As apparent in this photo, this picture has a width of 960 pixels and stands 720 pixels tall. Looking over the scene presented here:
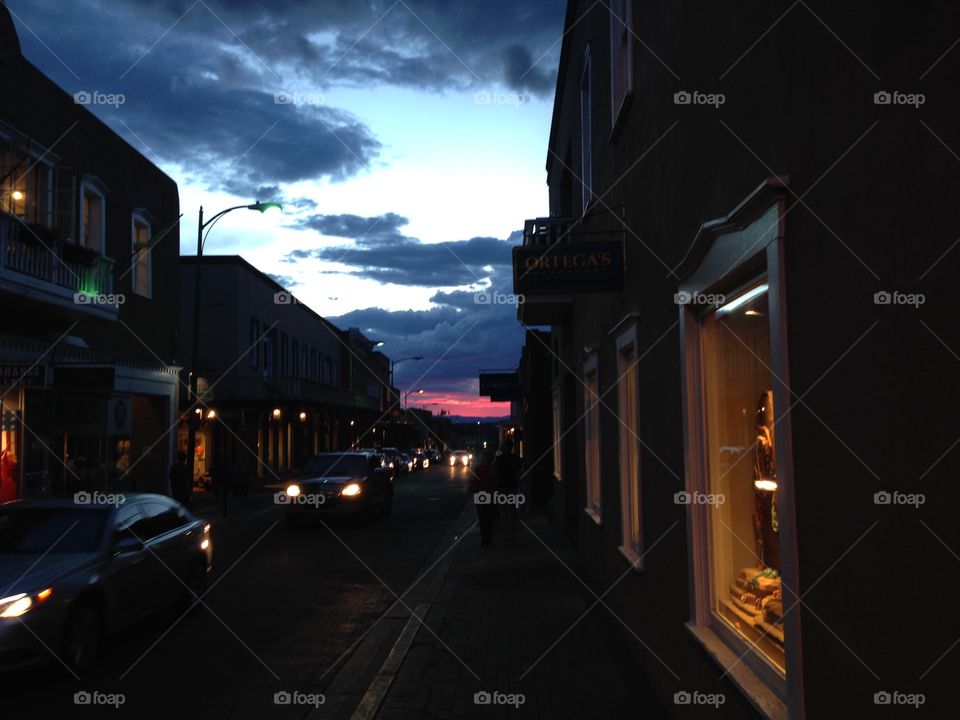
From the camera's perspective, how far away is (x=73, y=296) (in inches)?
654

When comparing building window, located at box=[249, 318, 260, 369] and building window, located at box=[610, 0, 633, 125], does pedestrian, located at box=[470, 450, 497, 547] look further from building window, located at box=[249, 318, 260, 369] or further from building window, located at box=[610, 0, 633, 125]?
building window, located at box=[249, 318, 260, 369]

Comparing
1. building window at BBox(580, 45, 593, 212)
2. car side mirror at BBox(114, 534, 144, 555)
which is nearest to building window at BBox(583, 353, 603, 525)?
building window at BBox(580, 45, 593, 212)

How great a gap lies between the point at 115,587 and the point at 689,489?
551 cm

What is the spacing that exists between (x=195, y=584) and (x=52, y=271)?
878cm

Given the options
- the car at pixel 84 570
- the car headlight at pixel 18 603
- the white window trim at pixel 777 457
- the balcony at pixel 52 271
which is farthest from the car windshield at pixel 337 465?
the white window trim at pixel 777 457

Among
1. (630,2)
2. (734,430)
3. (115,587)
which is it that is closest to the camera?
(734,430)

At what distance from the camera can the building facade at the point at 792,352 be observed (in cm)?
251

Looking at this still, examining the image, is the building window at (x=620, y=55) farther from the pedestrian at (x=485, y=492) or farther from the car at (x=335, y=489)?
the car at (x=335, y=489)

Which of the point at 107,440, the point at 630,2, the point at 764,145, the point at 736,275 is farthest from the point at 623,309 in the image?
the point at 107,440

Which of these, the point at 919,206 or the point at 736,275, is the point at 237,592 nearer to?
the point at 736,275

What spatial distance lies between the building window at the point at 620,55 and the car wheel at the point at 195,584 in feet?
22.3

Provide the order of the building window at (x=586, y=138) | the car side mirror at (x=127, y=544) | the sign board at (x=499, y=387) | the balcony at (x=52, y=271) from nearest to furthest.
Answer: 1. the car side mirror at (x=127, y=544)
2. the building window at (x=586, y=138)
3. the balcony at (x=52, y=271)
4. the sign board at (x=499, y=387)

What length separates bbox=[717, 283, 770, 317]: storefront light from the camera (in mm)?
3958

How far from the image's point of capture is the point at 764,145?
362 cm
